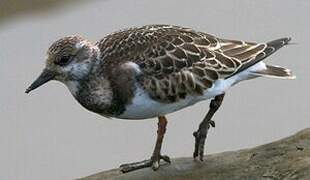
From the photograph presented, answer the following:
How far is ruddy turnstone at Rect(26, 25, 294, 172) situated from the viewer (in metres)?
4.91

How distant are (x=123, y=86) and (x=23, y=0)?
6.69 meters

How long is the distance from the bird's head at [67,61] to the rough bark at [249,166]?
0.85 metres

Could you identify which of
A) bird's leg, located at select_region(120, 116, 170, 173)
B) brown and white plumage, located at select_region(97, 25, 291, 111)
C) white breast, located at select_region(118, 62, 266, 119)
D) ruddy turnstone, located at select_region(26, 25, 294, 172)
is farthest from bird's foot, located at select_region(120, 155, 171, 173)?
brown and white plumage, located at select_region(97, 25, 291, 111)

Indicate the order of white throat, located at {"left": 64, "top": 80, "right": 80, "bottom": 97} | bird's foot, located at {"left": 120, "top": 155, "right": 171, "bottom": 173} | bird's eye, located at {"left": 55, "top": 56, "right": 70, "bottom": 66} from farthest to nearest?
bird's foot, located at {"left": 120, "top": 155, "right": 171, "bottom": 173}, white throat, located at {"left": 64, "top": 80, "right": 80, "bottom": 97}, bird's eye, located at {"left": 55, "top": 56, "right": 70, "bottom": 66}

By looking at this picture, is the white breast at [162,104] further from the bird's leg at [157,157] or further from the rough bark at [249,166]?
the rough bark at [249,166]

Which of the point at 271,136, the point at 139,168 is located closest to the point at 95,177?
the point at 139,168

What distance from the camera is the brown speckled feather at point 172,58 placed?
4984 millimetres

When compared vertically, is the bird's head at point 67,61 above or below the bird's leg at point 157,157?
above

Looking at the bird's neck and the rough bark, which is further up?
the bird's neck

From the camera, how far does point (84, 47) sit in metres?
4.94

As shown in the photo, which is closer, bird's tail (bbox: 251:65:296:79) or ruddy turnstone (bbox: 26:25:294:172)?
ruddy turnstone (bbox: 26:25:294:172)

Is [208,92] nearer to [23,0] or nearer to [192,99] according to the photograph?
[192,99]

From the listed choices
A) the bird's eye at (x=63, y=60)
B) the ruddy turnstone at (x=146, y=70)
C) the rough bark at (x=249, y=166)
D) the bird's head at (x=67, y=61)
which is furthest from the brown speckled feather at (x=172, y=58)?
the rough bark at (x=249, y=166)

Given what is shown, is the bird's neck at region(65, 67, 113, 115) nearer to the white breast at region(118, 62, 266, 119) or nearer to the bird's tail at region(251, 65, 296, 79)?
the white breast at region(118, 62, 266, 119)
